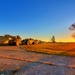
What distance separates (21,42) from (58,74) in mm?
22659

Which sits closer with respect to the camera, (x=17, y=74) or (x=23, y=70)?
(x=17, y=74)

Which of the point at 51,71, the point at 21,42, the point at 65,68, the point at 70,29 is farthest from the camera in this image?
the point at 70,29

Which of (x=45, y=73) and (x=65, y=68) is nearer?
(x=45, y=73)

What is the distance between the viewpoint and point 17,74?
7.29 metres

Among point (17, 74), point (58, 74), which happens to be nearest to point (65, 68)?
point (58, 74)

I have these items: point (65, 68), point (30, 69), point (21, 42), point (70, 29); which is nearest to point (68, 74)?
point (65, 68)

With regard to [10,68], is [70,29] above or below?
above

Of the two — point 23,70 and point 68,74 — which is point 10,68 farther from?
point 68,74

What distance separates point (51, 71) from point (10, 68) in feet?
6.61

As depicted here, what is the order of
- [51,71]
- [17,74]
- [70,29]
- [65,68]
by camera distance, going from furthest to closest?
[70,29] < [65,68] < [51,71] < [17,74]

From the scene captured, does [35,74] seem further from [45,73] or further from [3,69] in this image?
[3,69]

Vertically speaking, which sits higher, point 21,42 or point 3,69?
point 21,42

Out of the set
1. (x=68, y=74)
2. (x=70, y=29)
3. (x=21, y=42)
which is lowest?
(x=68, y=74)

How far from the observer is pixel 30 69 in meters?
8.13
